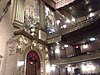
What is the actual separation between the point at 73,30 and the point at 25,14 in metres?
3.47

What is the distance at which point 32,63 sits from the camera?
8.32m

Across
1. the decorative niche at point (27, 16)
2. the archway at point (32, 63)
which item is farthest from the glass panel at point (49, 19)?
the archway at point (32, 63)

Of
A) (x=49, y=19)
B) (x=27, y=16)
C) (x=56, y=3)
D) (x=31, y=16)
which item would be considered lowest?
(x=27, y=16)

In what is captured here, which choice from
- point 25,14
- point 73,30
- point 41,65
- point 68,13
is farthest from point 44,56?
point 68,13

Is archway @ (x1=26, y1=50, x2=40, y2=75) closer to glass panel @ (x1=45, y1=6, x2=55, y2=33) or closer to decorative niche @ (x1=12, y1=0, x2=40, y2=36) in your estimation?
decorative niche @ (x1=12, y1=0, x2=40, y2=36)

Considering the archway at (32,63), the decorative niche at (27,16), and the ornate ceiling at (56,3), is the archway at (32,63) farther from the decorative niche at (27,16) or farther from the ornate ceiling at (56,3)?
the ornate ceiling at (56,3)

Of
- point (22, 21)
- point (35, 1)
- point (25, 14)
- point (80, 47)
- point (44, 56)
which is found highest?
point (35, 1)

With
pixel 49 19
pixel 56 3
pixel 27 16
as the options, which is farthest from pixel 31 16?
pixel 56 3

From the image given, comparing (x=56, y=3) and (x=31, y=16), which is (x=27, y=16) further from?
(x=56, y=3)

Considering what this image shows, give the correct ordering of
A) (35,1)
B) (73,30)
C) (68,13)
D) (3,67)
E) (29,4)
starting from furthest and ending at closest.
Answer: (68,13)
(35,1)
(29,4)
(73,30)
(3,67)

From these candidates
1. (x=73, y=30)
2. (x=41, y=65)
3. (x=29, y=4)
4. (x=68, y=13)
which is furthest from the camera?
(x=68, y=13)

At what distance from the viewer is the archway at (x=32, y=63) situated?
798 cm

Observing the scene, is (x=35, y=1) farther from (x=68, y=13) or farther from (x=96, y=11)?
(x=96, y=11)

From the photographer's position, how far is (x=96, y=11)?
11.7m
